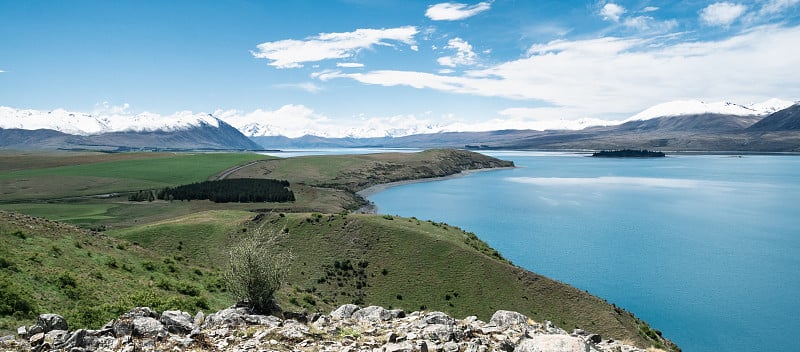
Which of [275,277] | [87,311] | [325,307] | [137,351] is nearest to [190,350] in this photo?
[137,351]

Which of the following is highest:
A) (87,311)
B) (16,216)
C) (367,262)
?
(16,216)

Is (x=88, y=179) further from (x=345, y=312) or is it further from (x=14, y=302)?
(x=345, y=312)

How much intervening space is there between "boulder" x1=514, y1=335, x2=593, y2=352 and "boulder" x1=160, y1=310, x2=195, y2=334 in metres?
12.0

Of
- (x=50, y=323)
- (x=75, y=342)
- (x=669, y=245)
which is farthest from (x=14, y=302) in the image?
(x=669, y=245)

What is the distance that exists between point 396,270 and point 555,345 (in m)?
41.7

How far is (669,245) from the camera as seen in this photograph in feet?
273

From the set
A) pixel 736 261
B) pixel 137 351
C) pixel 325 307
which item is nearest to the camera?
pixel 137 351

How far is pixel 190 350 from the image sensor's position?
596 inches

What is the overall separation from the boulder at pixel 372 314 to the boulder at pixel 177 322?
7.58m

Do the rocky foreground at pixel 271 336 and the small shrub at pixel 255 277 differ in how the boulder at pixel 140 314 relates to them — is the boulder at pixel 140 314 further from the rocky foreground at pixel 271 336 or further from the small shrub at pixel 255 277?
the small shrub at pixel 255 277

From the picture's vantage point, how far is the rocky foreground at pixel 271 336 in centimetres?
1480

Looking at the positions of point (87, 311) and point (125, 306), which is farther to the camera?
point (125, 306)

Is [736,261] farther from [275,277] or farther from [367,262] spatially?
[275,277]

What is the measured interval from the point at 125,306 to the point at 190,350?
9966mm
